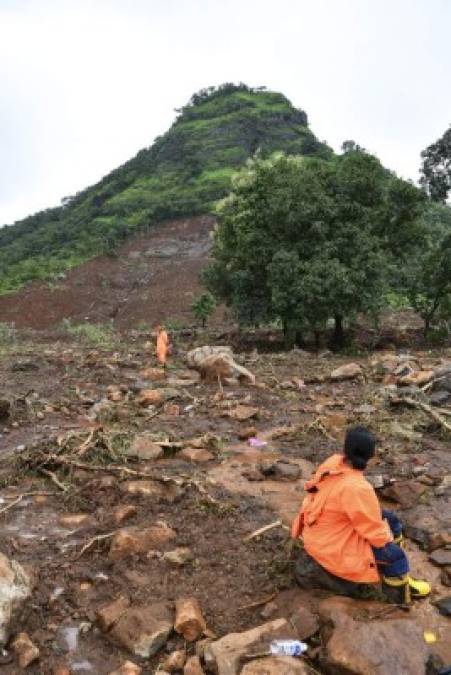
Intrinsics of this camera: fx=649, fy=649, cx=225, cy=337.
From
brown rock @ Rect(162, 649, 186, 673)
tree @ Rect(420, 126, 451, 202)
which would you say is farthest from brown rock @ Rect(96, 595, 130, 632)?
tree @ Rect(420, 126, 451, 202)

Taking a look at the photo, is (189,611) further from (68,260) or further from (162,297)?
(68,260)

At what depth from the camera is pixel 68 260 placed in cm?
4400

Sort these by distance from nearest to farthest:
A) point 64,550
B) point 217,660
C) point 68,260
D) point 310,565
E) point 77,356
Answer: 1. point 217,660
2. point 310,565
3. point 64,550
4. point 77,356
5. point 68,260

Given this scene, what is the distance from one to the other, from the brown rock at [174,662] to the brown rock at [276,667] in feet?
1.33

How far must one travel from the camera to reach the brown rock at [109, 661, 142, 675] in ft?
11.2

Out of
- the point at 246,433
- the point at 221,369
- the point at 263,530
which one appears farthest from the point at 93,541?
the point at 221,369

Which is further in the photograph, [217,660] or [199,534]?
[199,534]

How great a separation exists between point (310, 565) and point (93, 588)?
1.42m

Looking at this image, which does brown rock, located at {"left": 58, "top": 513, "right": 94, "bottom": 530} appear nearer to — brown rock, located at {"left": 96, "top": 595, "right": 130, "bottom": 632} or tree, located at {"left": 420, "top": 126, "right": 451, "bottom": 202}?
brown rock, located at {"left": 96, "top": 595, "right": 130, "bottom": 632}

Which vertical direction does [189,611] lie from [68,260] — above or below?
below

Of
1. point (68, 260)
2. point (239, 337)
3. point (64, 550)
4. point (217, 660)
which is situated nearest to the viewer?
point (217, 660)

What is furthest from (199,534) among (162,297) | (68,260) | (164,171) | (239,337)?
(164,171)

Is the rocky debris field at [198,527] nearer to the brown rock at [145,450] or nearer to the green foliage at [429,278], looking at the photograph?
the brown rock at [145,450]

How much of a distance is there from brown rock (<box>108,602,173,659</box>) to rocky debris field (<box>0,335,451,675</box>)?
11 millimetres
